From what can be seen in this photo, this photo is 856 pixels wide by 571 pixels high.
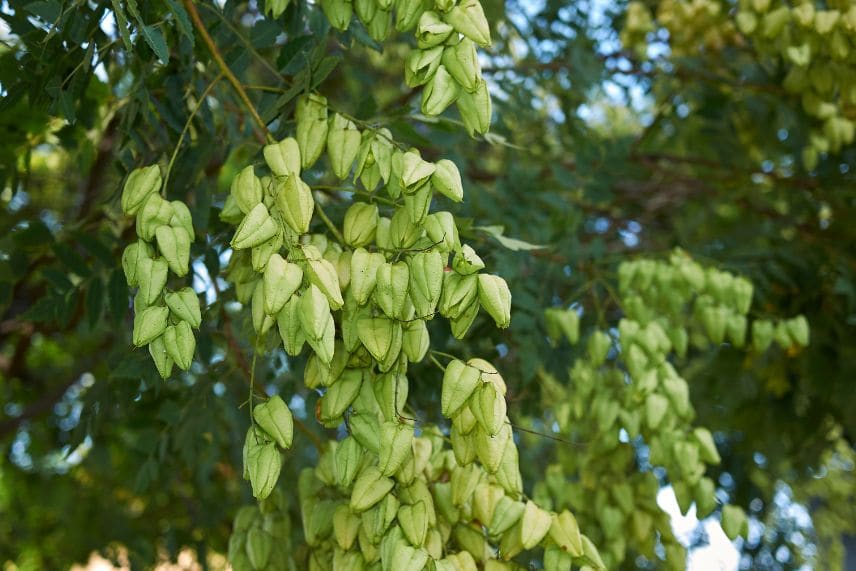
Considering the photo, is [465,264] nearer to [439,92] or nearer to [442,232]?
[442,232]

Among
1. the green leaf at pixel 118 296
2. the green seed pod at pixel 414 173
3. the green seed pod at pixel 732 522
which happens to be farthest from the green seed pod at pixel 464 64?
the green seed pod at pixel 732 522

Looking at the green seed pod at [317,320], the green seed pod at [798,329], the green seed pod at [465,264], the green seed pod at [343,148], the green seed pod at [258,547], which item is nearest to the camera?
the green seed pod at [317,320]

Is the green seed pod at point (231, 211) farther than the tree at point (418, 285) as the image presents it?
Yes

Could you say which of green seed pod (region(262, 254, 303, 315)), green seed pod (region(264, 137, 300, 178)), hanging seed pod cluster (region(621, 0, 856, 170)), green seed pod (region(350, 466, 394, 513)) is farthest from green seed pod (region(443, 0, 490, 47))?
hanging seed pod cluster (region(621, 0, 856, 170))

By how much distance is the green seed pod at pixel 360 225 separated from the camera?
1.40m

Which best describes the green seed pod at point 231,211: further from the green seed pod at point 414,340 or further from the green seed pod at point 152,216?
the green seed pod at point 414,340

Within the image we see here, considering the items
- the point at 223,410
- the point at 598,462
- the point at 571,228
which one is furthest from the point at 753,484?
the point at 223,410

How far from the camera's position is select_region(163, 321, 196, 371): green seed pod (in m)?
1.25

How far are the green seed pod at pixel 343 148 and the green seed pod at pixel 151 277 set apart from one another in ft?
0.89

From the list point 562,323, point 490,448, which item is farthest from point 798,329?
point 490,448

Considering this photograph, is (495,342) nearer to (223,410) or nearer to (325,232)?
(223,410)

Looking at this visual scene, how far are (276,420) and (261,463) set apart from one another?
0.06 metres

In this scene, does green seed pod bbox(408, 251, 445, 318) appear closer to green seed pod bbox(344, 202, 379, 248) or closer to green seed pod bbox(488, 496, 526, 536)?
green seed pod bbox(344, 202, 379, 248)

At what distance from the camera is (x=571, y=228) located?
2648mm
